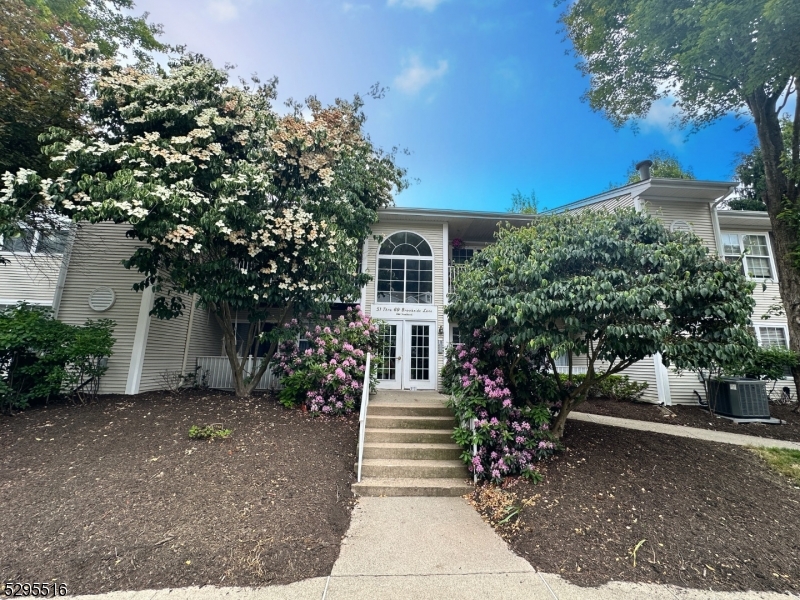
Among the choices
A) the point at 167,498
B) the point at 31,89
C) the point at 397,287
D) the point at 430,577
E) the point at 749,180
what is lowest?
the point at 430,577

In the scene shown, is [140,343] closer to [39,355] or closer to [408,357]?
[39,355]

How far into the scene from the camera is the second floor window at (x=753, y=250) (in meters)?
11.4

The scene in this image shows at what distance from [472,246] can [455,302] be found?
6664 mm

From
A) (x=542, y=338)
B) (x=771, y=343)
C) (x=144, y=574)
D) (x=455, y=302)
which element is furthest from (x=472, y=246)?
(x=144, y=574)

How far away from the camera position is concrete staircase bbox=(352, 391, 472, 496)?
4.66 metres

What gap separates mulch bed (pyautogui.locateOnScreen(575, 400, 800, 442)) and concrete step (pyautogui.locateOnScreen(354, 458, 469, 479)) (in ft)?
15.7

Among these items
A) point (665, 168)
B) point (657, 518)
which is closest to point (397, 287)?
point (657, 518)

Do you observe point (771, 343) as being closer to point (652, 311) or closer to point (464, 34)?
point (652, 311)

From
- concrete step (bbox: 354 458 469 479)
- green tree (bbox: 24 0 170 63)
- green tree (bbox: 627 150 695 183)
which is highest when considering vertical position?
green tree (bbox: 627 150 695 183)

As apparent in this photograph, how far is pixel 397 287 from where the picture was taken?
10156mm

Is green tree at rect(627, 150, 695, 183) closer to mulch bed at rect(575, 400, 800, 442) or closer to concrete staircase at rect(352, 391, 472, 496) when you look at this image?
mulch bed at rect(575, 400, 800, 442)

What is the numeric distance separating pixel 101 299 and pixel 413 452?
328 inches

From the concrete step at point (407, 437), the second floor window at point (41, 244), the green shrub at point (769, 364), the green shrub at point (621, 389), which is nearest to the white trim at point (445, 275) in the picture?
the green shrub at point (621, 389)

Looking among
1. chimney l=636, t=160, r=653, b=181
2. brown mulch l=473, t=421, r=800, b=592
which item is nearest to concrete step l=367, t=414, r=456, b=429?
brown mulch l=473, t=421, r=800, b=592
